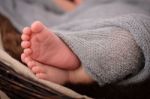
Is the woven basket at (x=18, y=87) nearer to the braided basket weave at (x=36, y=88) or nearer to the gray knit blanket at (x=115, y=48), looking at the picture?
the braided basket weave at (x=36, y=88)

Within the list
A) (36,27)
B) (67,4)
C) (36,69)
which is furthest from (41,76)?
(67,4)

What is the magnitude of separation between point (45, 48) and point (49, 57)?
3cm

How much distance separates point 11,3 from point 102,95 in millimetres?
644

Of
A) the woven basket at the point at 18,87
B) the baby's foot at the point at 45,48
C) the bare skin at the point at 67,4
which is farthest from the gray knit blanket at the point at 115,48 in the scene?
the bare skin at the point at 67,4

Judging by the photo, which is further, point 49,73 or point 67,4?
point 67,4

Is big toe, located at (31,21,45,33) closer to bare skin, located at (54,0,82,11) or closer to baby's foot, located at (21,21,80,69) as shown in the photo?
baby's foot, located at (21,21,80,69)

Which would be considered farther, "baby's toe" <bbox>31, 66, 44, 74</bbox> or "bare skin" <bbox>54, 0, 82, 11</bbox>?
"bare skin" <bbox>54, 0, 82, 11</bbox>

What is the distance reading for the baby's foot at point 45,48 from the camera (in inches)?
31.3

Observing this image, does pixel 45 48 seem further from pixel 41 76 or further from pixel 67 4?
pixel 67 4

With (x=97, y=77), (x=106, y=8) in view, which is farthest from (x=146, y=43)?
(x=106, y=8)

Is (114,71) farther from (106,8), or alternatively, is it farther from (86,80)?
(106,8)

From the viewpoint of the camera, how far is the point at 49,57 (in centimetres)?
83

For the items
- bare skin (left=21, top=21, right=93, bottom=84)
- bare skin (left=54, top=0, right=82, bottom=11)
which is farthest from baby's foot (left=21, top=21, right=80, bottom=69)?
bare skin (left=54, top=0, right=82, bottom=11)

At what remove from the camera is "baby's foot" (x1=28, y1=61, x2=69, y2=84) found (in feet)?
2.71
